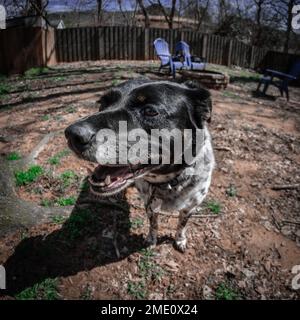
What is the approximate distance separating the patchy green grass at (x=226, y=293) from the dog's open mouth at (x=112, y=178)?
129cm

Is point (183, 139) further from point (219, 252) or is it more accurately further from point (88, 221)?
point (88, 221)

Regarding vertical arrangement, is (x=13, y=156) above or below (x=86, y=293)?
above

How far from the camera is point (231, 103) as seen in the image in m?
7.27

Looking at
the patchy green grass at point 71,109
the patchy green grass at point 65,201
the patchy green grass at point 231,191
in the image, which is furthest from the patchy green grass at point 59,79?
the patchy green grass at point 231,191

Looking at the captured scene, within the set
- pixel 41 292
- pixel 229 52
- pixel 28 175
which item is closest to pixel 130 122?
pixel 41 292

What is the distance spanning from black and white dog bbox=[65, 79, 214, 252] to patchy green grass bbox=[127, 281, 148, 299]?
0.68 meters

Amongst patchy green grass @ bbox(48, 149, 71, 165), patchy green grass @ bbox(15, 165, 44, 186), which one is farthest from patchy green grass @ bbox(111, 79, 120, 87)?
patchy green grass @ bbox(15, 165, 44, 186)

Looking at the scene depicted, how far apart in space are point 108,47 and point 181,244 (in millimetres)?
13034

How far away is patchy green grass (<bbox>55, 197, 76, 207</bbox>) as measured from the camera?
11.2ft

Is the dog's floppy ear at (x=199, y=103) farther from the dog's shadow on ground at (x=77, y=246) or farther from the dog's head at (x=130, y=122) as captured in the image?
the dog's shadow on ground at (x=77, y=246)

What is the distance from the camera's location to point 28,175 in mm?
3818

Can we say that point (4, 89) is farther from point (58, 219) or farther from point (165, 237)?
point (165, 237)
